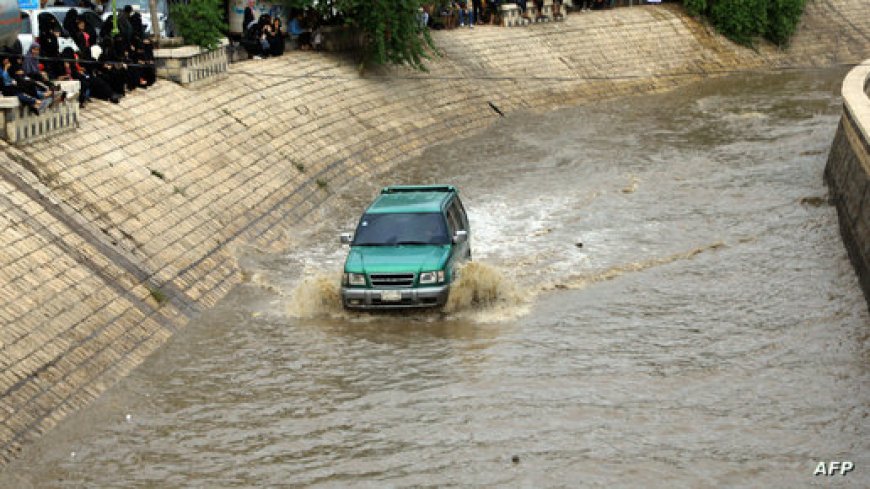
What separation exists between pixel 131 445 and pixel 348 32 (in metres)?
23.5

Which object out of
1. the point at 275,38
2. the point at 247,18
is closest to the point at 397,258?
the point at 275,38

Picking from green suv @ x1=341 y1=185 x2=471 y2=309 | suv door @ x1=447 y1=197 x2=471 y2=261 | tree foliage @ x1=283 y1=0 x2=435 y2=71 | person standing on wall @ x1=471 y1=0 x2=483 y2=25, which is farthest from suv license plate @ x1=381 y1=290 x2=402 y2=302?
person standing on wall @ x1=471 y1=0 x2=483 y2=25

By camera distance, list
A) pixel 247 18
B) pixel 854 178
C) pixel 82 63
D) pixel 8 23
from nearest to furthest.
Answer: pixel 8 23 < pixel 854 178 < pixel 82 63 < pixel 247 18

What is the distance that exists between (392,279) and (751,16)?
34.7 metres

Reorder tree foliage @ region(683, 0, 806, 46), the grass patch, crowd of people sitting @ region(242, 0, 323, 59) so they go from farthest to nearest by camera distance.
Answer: tree foliage @ region(683, 0, 806, 46)
crowd of people sitting @ region(242, 0, 323, 59)
the grass patch

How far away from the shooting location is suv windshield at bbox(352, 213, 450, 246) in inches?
819

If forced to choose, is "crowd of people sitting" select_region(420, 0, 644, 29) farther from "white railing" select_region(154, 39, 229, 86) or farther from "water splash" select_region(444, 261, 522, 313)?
"water splash" select_region(444, 261, 522, 313)

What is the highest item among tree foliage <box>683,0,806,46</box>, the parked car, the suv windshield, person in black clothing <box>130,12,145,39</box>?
the parked car

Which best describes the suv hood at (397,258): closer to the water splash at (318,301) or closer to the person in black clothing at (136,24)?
the water splash at (318,301)

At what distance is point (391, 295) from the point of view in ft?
64.8

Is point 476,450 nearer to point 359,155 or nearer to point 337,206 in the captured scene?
point 337,206

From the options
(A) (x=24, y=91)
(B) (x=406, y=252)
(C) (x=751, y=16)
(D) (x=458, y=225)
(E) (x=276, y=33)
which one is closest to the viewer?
(B) (x=406, y=252)

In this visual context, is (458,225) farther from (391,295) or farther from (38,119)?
(38,119)

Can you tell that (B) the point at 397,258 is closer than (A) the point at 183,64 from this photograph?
Yes
